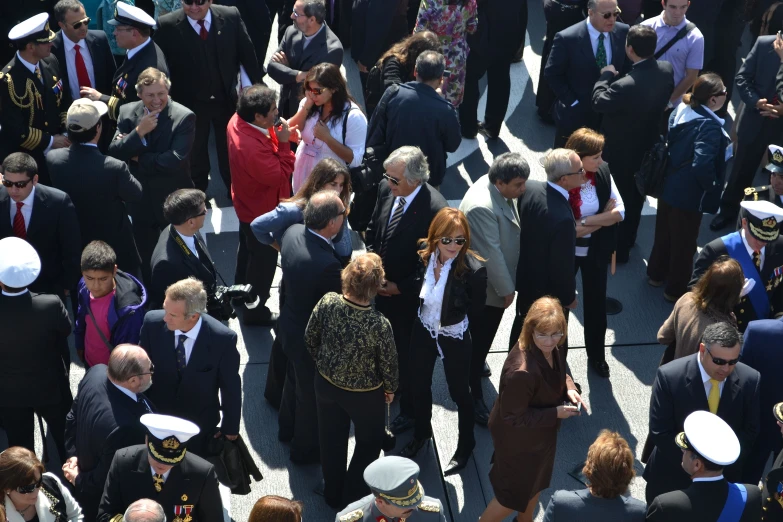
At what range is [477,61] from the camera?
9.16 m

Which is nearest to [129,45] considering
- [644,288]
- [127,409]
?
[127,409]

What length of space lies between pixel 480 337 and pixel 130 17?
3.70 meters

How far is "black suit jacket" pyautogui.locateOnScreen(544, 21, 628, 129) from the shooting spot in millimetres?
7969

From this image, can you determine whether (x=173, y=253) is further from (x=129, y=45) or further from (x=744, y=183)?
→ (x=744, y=183)

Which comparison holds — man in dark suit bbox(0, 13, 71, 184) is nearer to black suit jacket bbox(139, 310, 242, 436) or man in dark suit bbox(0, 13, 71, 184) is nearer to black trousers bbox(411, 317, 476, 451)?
black suit jacket bbox(139, 310, 242, 436)

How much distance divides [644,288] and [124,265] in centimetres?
424

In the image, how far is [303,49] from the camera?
7.99 meters

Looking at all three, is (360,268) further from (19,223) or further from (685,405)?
(19,223)

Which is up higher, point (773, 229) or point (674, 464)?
point (773, 229)

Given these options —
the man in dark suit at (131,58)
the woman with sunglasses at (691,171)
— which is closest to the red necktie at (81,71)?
the man in dark suit at (131,58)

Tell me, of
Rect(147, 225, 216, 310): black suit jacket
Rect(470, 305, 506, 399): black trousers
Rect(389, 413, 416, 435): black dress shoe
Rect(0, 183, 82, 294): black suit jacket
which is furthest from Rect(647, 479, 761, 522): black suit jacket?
Rect(0, 183, 82, 294): black suit jacket

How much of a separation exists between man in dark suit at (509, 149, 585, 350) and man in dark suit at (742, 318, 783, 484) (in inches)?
47.6

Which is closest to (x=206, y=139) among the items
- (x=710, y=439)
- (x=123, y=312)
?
(x=123, y=312)

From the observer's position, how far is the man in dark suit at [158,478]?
4.35m
